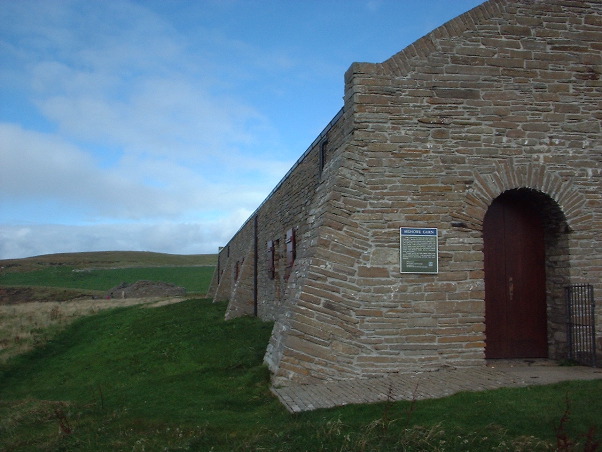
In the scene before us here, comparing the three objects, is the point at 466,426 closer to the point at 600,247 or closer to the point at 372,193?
the point at 372,193

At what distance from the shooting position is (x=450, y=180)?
8516 mm

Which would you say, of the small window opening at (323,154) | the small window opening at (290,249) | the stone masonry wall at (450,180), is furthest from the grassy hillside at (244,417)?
the small window opening at (323,154)

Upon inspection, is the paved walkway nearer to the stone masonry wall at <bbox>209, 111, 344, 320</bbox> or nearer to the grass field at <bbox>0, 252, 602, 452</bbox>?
the grass field at <bbox>0, 252, 602, 452</bbox>

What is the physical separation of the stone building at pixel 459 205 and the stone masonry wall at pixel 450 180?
2 centimetres

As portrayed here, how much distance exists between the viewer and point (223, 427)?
19.7 feet

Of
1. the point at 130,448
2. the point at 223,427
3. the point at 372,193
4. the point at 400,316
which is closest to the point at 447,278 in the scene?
the point at 400,316

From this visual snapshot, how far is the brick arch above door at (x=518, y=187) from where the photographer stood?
27.9ft

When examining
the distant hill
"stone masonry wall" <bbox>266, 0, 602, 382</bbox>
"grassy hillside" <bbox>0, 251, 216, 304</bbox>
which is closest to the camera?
"stone masonry wall" <bbox>266, 0, 602, 382</bbox>

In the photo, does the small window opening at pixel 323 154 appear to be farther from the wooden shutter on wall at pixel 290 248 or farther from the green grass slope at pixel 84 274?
the green grass slope at pixel 84 274

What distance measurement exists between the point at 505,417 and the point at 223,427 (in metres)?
2.92

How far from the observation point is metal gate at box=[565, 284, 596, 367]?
832 centimetres

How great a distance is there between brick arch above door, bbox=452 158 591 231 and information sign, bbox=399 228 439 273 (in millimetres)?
589

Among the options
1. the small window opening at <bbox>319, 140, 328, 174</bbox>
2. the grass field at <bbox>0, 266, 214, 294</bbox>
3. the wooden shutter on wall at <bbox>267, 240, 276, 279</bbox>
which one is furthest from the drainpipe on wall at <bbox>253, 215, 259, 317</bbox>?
the grass field at <bbox>0, 266, 214, 294</bbox>

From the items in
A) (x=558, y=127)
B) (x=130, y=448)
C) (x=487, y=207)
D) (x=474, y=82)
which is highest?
(x=474, y=82)
